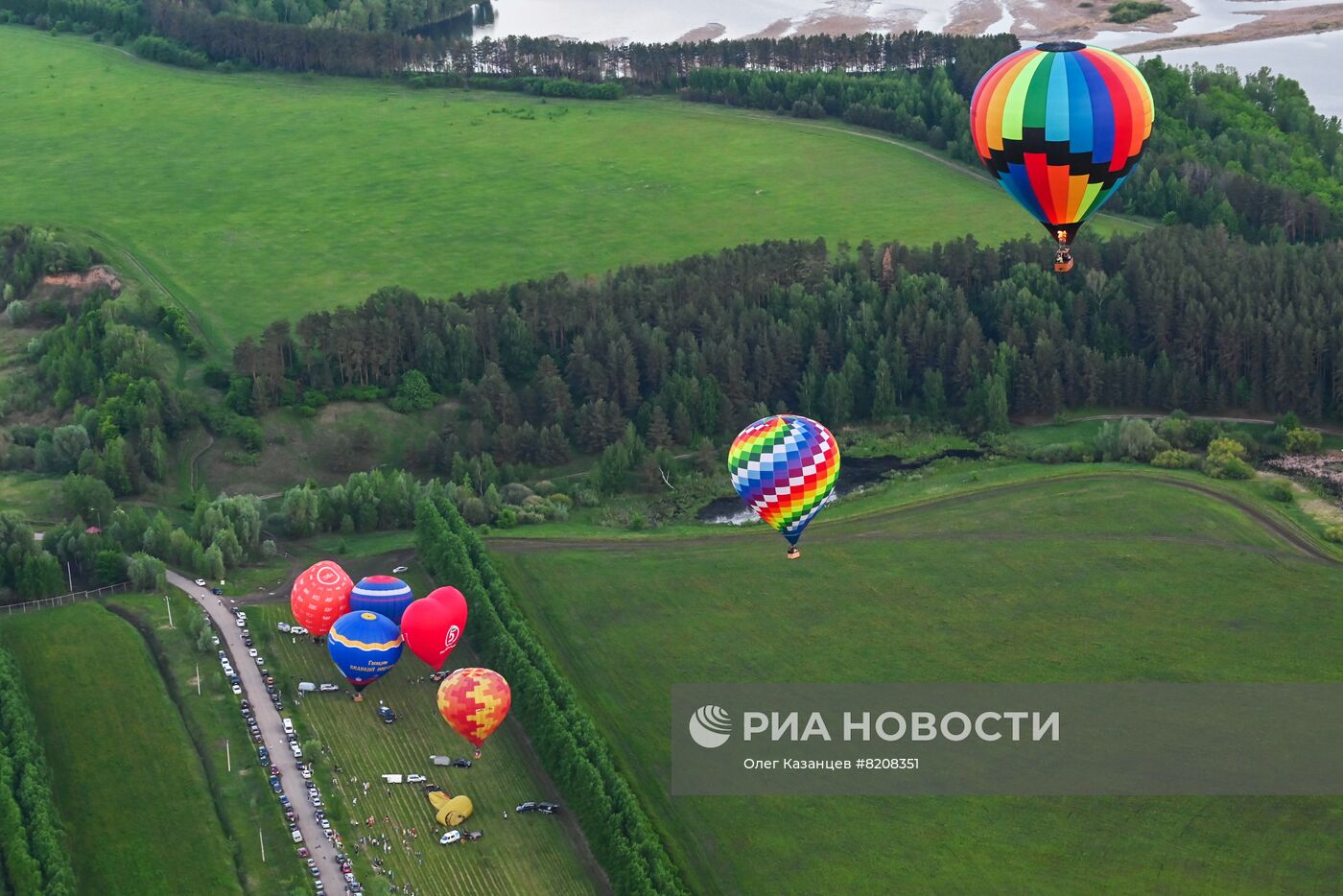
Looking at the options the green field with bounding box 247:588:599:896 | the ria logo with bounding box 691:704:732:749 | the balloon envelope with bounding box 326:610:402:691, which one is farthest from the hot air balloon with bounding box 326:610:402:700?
the ria logo with bounding box 691:704:732:749

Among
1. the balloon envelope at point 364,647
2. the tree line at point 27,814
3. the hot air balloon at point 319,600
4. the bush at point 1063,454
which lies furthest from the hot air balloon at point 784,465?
the tree line at point 27,814

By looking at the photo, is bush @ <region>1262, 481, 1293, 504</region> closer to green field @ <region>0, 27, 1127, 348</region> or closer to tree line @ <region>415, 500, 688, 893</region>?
green field @ <region>0, 27, 1127, 348</region>

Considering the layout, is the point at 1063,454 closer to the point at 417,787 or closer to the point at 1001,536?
the point at 1001,536

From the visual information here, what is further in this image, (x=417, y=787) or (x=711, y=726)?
(x=711, y=726)

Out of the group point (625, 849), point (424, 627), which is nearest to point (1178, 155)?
point (424, 627)

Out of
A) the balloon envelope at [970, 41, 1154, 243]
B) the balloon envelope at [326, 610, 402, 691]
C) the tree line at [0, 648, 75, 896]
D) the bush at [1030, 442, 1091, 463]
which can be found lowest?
the tree line at [0, 648, 75, 896]

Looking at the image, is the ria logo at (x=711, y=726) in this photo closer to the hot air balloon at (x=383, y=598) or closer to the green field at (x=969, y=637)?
the green field at (x=969, y=637)

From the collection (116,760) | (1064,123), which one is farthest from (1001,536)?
(116,760)
